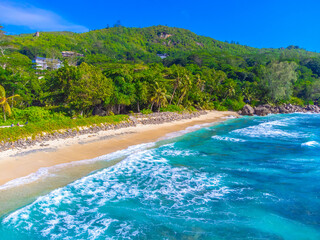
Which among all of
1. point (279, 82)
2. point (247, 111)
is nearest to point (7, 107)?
point (247, 111)

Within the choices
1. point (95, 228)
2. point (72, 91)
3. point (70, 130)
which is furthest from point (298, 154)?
point (72, 91)

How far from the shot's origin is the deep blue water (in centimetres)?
1155

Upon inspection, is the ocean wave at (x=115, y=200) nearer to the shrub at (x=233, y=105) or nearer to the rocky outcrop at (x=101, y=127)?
the rocky outcrop at (x=101, y=127)

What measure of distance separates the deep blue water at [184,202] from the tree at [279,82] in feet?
166

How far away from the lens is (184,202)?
14.4 m

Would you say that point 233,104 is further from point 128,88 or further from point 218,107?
point 128,88

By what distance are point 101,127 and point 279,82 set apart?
202 feet

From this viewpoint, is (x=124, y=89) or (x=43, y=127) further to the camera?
(x=124, y=89)

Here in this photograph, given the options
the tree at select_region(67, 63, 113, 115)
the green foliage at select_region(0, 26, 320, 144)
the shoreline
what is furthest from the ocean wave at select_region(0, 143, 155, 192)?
the tree at select_region(67, 63, 113, 115)

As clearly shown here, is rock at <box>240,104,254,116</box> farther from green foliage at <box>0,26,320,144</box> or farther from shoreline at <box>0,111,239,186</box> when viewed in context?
shoreline at <box>0,111,239,186</box>

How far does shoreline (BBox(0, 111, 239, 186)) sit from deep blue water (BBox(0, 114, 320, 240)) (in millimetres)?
4146

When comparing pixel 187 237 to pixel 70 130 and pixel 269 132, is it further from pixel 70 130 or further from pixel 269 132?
pixel 269 132

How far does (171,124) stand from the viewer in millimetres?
40844

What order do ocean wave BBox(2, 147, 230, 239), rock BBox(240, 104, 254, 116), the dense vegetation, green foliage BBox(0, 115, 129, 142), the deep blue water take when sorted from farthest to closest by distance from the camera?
rock BBox(240, 104, 254, 116) → the dense vegetation → green foliage BBox(0, 115, 129, 142) → ocean wave BBox(2, 147, 230, 239) → the deep blue water
